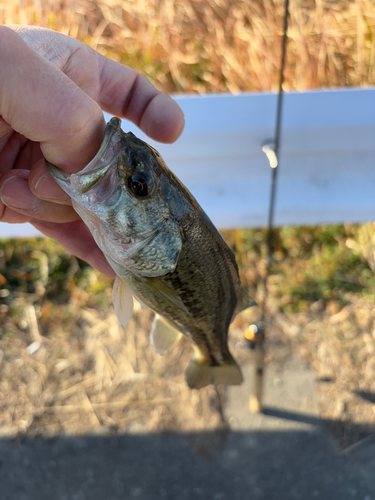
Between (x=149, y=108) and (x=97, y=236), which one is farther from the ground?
(x=149, y=108)

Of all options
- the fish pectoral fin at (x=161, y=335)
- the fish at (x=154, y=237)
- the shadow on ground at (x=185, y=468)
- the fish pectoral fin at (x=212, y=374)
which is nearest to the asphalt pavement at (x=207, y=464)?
the shadow on ground at (x=185, y=468)

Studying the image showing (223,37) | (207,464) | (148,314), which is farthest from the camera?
(223,37)

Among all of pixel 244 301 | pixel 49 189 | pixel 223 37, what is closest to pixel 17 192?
pixel 49 189

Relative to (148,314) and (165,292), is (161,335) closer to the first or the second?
(165,292)

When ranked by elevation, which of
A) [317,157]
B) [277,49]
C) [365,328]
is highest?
[277,49]

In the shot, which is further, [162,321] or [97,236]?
[162,321]

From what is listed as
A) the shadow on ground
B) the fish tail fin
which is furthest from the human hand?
the shadow on ground

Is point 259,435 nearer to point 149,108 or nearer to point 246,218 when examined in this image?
point 246,218

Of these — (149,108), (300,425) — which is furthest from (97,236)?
(300,425)
